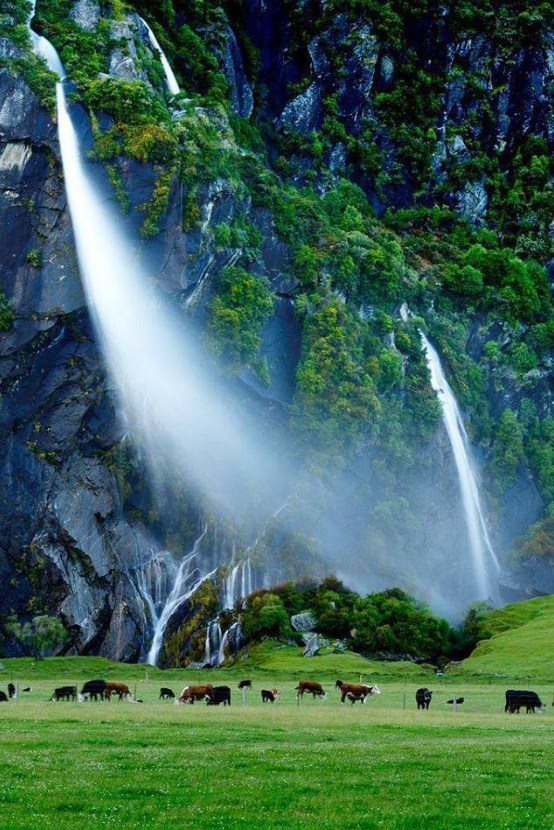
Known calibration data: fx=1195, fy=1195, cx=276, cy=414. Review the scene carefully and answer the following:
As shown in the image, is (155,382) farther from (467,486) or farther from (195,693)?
(195,693)

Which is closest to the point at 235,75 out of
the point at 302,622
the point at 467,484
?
the point at 467,484

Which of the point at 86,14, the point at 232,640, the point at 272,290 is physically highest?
the point at 86,14

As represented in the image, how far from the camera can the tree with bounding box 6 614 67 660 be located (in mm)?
81375

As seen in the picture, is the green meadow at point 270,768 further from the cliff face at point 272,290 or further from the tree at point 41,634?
the cliff face at point 272,290

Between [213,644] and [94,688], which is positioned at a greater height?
[213,644]

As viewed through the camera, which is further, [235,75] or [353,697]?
[235,75]

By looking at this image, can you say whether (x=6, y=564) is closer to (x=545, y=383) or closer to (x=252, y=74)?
(x=545, y=383)

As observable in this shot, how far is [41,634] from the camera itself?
81500mm

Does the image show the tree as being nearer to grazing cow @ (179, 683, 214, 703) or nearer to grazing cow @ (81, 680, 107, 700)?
grazing cow @ (81, 680, 107, 700)

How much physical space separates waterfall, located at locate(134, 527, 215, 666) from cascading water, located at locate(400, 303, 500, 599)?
2932 cm

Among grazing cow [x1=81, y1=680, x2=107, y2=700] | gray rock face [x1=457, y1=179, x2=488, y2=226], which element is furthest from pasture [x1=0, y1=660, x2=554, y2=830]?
gray rock face [x1=457, y1=179, x2=488, y2=226]

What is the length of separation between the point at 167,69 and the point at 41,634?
56.4 meters

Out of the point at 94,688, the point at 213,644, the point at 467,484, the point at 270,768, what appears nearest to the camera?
the point at 270,768

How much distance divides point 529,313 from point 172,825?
113065mm
